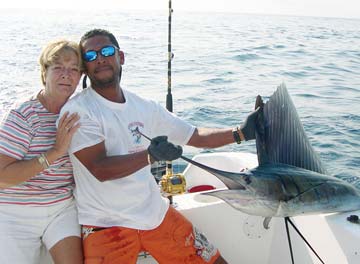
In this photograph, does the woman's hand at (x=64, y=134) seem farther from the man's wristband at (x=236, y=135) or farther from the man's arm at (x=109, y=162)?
the man's wristband at (x=236, y=135)

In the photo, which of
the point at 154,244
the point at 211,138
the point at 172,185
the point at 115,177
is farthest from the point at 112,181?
the point at 172,185

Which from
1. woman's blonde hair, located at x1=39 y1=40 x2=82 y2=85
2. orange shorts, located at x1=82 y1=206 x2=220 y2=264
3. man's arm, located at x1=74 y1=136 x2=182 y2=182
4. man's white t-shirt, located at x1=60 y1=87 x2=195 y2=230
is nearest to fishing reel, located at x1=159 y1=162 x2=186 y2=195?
orange shorts, located at x1=82 y1=206 x2=220 y2=264

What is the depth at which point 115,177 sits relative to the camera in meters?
1.82

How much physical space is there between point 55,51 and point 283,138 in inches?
40.8

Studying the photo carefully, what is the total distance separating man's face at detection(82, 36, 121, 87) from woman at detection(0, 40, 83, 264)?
5cm

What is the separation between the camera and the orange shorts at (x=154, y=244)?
196cm

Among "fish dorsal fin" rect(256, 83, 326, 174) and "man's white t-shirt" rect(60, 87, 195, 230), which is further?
"man's white t-shirt" rect(60, 87, 195, 230)

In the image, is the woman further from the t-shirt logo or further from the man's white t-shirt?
the t-shirt logo

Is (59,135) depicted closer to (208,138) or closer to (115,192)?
(115,192)

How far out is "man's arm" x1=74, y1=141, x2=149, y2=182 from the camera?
1.79 m

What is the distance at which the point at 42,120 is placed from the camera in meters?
1.95

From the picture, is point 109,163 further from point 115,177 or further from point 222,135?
point 222,135

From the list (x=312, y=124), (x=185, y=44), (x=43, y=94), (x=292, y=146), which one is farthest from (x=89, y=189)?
(x=185, y=44)

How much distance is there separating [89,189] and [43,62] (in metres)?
0.60
